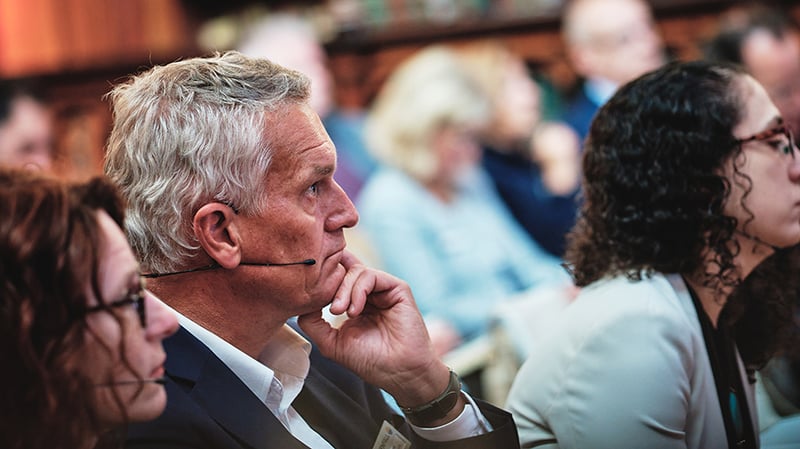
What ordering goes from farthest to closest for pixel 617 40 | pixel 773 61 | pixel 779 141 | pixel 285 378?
pixel 617 40
pixel 773 61
pixel 779 141
pixel 285 378

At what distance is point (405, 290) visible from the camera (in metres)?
1.59

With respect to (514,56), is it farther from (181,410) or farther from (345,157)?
(181,410)

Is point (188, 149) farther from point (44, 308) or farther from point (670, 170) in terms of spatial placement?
point (670, 170)

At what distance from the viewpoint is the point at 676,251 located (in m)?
1.79

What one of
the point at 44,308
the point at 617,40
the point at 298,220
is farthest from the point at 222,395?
the point at 617,40

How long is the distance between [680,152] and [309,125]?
74 centimetres

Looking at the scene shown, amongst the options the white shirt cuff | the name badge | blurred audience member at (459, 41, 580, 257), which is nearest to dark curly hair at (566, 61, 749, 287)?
the white shirt cuff

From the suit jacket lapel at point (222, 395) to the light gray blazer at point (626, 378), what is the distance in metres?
0.53

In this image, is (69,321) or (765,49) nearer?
(69,321)

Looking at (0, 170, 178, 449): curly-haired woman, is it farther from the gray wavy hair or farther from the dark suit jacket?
the gray wavy hair

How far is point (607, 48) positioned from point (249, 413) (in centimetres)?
341

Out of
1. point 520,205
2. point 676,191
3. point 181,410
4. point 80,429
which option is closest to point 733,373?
point 676,191

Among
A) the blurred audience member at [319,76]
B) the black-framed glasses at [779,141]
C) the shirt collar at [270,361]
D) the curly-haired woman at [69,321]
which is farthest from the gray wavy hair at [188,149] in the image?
the blurred audience member at [319,76]

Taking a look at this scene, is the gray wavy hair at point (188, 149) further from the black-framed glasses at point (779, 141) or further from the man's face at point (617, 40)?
the man's face at point (617, 40)
